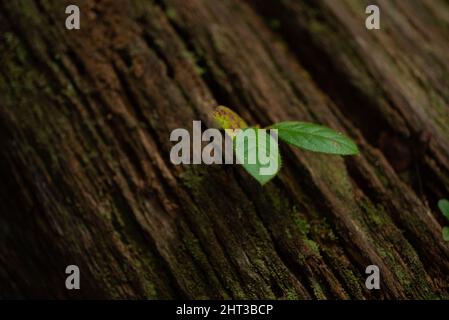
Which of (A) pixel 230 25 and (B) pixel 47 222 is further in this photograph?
(A) pixel 230 25

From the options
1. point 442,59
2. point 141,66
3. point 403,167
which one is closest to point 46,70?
point 141,66

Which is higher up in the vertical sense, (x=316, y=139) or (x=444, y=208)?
(x=316, y=139)

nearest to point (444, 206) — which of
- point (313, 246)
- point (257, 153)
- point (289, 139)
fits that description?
point (313, 246)

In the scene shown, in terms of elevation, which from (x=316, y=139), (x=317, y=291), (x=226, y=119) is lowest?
(x=317, y=291)

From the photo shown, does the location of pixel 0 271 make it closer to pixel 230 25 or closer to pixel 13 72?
pixel 13 72

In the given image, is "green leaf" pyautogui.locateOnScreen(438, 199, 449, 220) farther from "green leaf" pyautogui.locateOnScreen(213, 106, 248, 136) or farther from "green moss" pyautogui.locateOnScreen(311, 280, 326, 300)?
"green leaf" pyautogui.locateOnScreen(213, 106, 248, 136)

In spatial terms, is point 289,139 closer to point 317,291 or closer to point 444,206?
point 317,291

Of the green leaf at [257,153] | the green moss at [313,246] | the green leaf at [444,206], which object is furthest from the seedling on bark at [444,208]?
the green leaf at [257,153]
